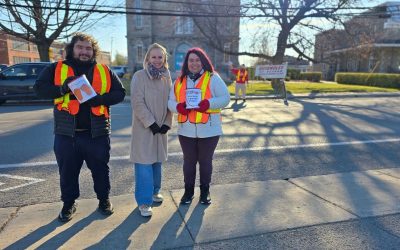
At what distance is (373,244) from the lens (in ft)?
9.87

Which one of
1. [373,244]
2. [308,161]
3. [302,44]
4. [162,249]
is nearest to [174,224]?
[162,249]

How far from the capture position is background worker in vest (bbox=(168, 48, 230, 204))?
3624 mm

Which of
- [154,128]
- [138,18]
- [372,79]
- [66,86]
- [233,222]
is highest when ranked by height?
[138,18]

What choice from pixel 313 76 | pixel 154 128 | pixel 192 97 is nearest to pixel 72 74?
pixel 154 128

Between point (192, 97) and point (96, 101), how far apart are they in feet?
3.33

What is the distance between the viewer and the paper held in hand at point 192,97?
3.62 m

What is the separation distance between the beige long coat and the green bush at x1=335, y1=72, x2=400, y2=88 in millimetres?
27786

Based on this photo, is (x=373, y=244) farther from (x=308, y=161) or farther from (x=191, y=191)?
(x=308, y=161)

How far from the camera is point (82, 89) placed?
10.1 feet

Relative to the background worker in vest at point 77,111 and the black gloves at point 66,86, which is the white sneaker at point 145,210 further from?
the black gloves at point 66,86

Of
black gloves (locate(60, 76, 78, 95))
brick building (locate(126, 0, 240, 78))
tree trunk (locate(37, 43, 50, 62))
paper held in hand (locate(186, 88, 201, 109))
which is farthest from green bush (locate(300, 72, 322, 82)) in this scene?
black gloves (locate(60, 76, 78, 95))

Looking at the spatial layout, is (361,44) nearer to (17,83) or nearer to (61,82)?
(17,83)

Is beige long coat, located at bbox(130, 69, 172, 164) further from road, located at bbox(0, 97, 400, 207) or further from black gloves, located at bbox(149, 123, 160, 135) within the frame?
road, located at bbox(0, 97, 400, 207)

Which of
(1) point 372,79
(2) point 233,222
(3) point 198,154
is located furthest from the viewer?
(1) point 372,79
